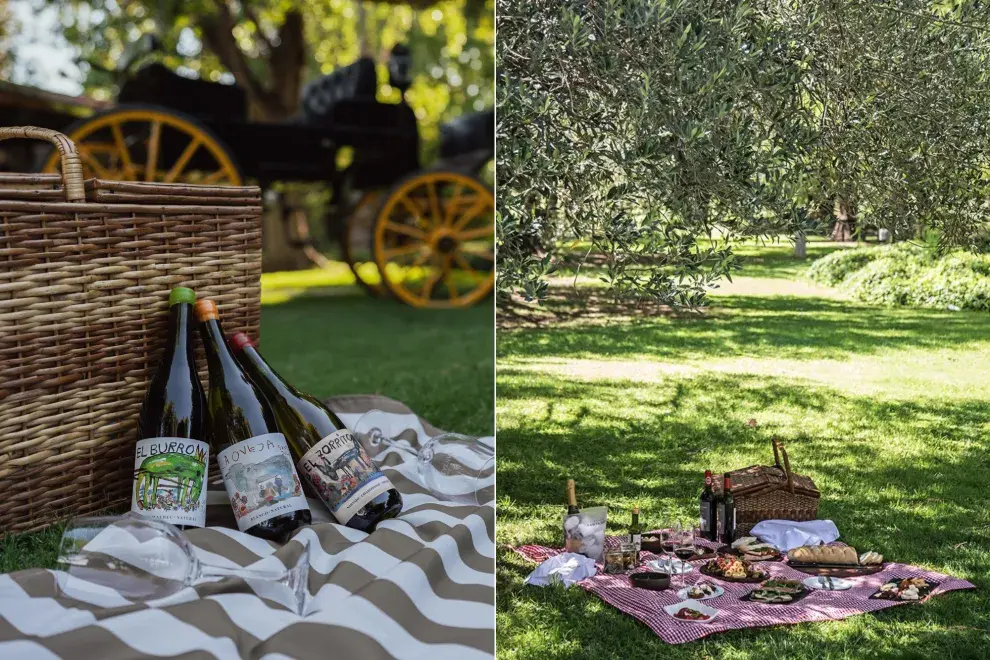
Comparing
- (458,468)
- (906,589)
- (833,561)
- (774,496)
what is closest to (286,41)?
(458,468)

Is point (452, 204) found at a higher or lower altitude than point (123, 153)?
lower

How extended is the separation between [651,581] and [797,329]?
1.84 ft

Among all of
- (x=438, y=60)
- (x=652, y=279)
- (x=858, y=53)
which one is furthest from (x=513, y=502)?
(x=438, y=60)

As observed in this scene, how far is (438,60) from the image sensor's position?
10688mm

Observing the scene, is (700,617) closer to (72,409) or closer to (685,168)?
(685,168)

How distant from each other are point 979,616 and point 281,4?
7957 mm

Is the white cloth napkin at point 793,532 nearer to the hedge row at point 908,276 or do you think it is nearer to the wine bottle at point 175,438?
the hedge row at point 908,276

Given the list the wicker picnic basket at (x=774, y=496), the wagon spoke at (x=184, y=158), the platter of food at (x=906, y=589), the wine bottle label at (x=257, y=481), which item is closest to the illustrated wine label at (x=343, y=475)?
the wine bottle label at (x=257, y=481)

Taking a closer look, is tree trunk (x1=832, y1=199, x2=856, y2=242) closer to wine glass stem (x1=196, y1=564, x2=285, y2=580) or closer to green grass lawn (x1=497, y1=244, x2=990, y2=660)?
green grass lawn (x1=497, y1=244, x2=990, y2=660)

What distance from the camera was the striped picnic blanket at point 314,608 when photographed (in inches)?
49.4

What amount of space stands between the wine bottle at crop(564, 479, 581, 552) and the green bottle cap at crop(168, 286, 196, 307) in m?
0.84

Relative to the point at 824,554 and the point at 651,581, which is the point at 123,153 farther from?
the point at 824,554

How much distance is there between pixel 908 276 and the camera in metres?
1.77

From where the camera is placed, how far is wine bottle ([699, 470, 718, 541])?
1800 mm
